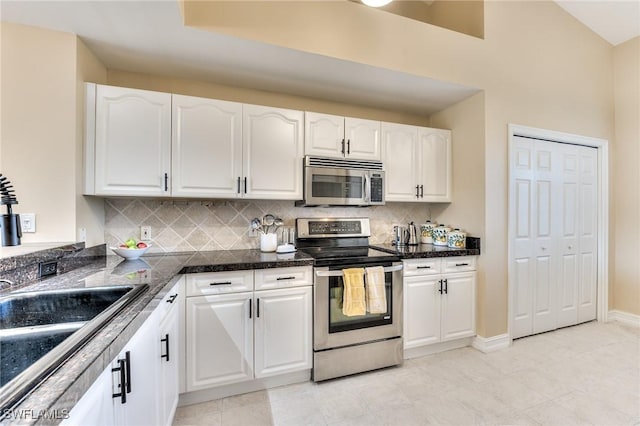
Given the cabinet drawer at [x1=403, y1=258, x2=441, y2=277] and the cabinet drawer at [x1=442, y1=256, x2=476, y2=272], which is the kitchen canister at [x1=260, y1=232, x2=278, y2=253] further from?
the cabinet drawer at [x1=442, y1=256, x2=476, y2=272]

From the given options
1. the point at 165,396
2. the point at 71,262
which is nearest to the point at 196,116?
the point at 71,262

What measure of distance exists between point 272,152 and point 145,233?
1240 millimetres

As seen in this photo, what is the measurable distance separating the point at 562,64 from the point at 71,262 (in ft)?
15.8

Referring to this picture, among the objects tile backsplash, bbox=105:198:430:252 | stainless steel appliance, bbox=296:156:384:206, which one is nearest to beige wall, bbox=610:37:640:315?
stainless steel appliance, bbox=296:156:384:206

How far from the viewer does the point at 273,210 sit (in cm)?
269

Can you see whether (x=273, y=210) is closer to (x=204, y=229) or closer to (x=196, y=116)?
(x=204, y=229)

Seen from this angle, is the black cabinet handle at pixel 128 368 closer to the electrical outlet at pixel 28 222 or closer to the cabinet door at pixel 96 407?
the cabinet door at pixel 96 407

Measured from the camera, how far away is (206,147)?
7.14ft

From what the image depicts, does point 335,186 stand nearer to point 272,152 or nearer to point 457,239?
point 272,152

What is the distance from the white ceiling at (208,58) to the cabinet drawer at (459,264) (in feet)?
5.22

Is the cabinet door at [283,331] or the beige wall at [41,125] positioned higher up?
the beige wall at [41,125]

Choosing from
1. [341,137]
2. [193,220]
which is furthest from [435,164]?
[193,220]

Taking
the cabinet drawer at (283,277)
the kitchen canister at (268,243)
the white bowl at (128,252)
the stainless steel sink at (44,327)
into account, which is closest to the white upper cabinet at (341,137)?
the kitchen canister at (268,243)

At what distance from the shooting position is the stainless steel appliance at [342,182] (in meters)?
2.46
